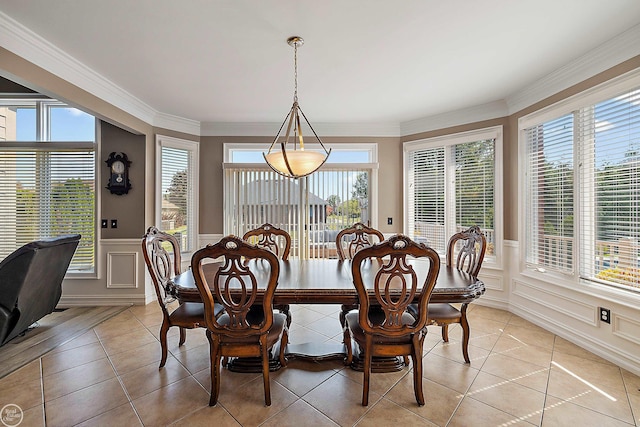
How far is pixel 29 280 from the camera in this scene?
98.9 inches

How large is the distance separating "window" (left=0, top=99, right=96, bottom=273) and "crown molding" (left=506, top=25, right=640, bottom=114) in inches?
208

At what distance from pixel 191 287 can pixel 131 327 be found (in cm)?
172

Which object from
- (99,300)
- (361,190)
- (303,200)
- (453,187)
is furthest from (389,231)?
(99,300)

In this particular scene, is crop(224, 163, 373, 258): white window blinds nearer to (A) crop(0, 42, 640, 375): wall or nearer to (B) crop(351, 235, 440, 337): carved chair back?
(A) crop(0, 42, 640, 375): wall

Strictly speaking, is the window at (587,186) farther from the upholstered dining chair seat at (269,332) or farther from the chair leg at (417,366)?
the upholstered dining chair seat at (269,332)

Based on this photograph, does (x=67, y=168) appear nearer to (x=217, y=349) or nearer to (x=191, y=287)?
(x=191, y=287)

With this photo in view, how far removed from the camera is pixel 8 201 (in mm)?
3619

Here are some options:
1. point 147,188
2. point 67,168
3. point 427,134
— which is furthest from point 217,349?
point 427,134

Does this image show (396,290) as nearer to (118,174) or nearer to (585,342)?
(585,342)

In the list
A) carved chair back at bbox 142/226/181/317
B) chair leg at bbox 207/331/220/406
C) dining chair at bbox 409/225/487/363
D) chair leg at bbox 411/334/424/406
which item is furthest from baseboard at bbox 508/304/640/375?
carved chair back at bbox 142/226/181/317

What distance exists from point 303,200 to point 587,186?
3.24m

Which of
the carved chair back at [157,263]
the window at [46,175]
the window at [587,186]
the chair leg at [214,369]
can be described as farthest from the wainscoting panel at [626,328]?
the window at [46,175]

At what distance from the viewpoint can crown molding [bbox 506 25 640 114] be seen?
2186 millimetres

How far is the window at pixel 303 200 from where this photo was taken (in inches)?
171
